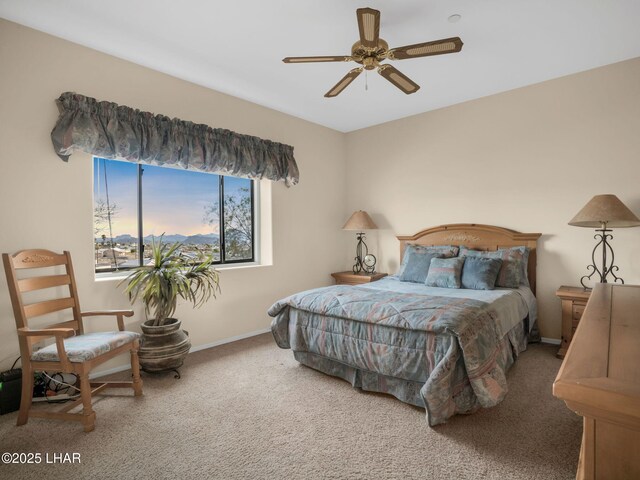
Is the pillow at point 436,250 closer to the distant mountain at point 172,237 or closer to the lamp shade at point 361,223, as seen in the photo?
the lamp shade at point 361,223

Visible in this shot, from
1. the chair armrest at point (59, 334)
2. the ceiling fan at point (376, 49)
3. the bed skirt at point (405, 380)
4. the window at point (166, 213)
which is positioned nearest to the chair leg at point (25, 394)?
the chair armrest at point (59, 334)

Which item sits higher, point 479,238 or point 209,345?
point 479,238

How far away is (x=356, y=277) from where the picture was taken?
4.71 m

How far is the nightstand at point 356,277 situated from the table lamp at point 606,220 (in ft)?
7.46

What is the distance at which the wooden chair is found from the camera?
213 cm

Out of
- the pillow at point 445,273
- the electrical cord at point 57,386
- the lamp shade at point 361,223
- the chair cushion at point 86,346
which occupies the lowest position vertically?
the electrical cord at point 57,386

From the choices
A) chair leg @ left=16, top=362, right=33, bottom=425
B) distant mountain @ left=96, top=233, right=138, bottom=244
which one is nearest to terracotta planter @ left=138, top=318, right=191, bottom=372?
chair leg @ left=16, top=362, right=33, bottom=425

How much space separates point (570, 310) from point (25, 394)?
4.36m

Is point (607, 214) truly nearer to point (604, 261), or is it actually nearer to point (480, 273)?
point (604, 261)

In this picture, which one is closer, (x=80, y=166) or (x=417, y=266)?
(x=80, y=166)

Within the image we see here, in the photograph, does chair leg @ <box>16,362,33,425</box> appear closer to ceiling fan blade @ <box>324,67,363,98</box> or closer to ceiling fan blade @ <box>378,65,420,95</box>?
ceiling fan blade @ <box>324,67,363,98</box>

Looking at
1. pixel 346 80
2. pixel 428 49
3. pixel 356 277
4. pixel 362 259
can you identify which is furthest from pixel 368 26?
pixel 362 259

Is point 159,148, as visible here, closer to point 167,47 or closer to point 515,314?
point 167,47

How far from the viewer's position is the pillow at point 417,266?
4000mm
